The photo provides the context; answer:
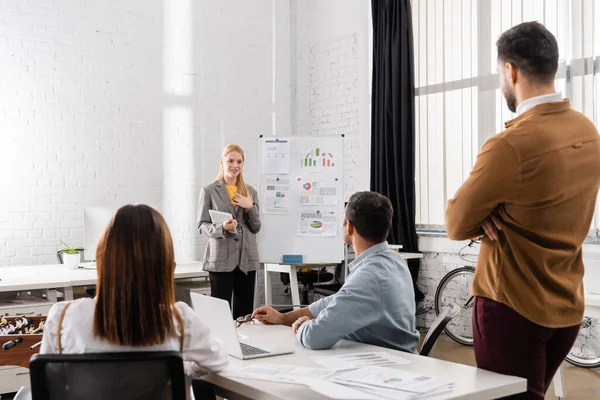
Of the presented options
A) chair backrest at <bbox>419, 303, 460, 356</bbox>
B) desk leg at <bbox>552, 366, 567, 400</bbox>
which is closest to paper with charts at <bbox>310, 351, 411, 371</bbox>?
chair backrest at <bbox>419, 303, 460, 356</bbox>

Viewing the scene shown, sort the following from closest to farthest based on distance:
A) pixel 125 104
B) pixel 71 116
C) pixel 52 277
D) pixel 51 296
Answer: pixel 51 296, pixel 52 277, pixel 71 116, pixel 125 104

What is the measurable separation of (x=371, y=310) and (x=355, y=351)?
16 centimetres

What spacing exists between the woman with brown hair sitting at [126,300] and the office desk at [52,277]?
8.50 ft

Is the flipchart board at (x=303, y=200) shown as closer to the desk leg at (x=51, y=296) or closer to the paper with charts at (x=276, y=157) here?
the paper with charts at (x=276, y=157)

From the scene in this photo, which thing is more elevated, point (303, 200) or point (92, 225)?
point (303, 200)

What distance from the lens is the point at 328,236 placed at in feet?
17.2

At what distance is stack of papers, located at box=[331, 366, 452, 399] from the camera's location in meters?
Answer: 1.58

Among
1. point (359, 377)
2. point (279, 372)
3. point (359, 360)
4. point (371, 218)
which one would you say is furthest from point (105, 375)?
point (371, 218)

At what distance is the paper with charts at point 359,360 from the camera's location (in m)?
1.91

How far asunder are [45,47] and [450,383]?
16.7 feet

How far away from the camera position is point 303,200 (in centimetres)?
525

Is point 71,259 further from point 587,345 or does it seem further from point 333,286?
point 587,345

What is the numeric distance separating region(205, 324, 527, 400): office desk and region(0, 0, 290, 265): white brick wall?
13.7 ft

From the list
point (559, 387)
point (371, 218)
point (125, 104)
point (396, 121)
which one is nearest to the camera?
point (371, 218)
